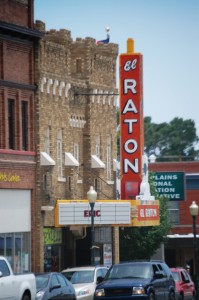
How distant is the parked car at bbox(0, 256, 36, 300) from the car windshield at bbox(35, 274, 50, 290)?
1.33 meters

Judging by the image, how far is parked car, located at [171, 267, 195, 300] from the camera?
175 feet

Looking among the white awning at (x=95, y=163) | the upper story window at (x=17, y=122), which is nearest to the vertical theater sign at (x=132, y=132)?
the white awning at (x=95, y=163)

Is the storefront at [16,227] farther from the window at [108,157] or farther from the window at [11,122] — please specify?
the window at [108,157]

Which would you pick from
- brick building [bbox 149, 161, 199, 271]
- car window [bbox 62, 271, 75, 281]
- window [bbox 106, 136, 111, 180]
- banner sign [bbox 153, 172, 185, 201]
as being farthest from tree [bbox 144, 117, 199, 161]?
car window [bbox 62, 271, 75, 281]

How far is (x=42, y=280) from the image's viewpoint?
41.6 meters

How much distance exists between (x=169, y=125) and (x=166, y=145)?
6.44 metres

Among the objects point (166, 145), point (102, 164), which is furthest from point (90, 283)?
point (166, 145)

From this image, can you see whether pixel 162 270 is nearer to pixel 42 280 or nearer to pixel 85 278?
pixel 85 278

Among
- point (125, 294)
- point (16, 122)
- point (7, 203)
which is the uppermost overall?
point (16, 122)

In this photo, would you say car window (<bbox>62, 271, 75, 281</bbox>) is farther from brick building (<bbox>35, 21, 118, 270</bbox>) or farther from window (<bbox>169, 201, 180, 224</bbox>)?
window (<bbox>169, 201, 180, 224</bbox>)

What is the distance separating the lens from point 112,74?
66.7 metres

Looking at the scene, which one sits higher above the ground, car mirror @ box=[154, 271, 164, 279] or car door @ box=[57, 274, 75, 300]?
car mirror @ box=[154, 271, 164, 279]

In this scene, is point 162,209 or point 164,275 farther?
point 162,209

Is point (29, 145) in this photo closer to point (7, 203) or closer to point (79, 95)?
point (7, 203)
